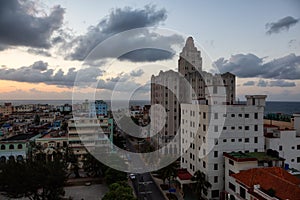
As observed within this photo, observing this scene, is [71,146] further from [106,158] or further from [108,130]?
[106,158]

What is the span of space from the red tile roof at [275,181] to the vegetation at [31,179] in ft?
35.0

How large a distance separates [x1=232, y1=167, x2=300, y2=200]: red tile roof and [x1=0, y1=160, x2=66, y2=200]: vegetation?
35.0 feet

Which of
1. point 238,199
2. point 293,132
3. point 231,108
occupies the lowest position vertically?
point 238,199

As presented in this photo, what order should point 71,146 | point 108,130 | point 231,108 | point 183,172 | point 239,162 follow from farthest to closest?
1. point 108,130
2. point 71,146
3. point 183,172
4. point 231,108
5. point 239,162

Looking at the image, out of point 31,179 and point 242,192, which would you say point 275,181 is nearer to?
point 242,192

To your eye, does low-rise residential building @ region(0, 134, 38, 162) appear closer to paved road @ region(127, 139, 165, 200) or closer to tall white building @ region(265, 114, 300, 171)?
paved road @ region(127, 139, 165, 200)

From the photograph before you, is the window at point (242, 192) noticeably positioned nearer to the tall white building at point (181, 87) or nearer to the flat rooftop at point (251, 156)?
the flat rooftop at point (251, 156)

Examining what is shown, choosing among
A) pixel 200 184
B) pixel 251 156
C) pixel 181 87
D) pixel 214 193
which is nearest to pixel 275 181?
pixel 251 156

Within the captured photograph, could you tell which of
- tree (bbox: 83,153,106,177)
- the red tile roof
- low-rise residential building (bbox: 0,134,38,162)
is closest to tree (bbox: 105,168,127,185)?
tree (bbox: 83,153,106,177)

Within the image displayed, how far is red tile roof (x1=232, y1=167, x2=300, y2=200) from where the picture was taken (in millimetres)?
10727

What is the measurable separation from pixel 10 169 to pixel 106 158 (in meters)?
7.57

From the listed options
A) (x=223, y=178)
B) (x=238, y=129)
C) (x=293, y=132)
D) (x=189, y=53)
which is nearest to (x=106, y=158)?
(x=223, y=178)

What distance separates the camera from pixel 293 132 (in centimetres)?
1820

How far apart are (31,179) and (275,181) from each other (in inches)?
519
